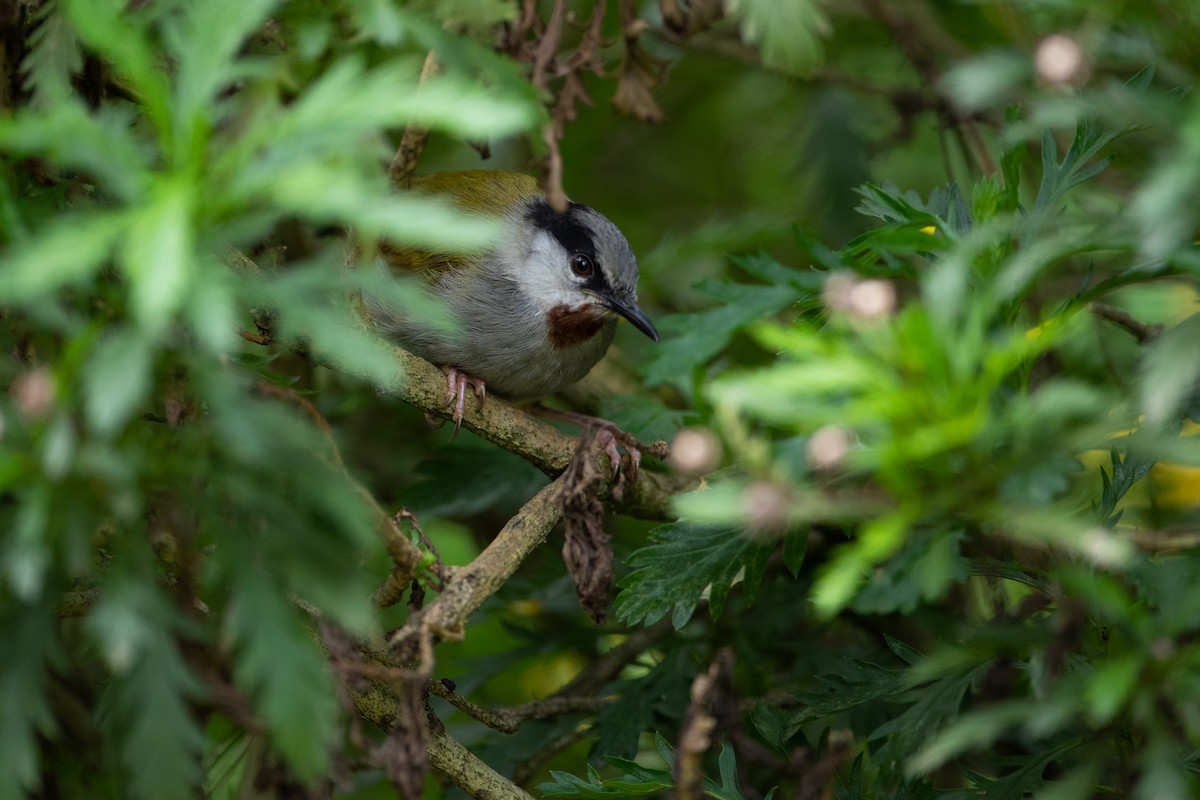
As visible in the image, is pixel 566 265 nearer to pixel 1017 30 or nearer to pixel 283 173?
pixel 1017 30

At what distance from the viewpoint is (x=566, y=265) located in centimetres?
489

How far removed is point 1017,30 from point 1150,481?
234 centimetres

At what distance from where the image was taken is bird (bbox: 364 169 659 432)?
4.56 m

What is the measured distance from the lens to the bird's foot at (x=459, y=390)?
3.45 metres

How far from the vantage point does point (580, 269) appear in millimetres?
4855

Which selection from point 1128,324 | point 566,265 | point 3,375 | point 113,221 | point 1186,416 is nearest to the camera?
point 113,221

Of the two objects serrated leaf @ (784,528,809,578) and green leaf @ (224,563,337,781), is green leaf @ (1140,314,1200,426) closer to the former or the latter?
serrated leaf @ (784,528,809,578)

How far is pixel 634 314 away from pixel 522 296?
0.47 metres

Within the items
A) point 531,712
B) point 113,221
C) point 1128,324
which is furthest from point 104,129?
Result: point 1128,324

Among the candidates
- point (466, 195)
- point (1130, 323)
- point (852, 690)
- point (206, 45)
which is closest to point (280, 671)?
point (206, 45)

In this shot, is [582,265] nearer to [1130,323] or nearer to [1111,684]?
[1130,323]

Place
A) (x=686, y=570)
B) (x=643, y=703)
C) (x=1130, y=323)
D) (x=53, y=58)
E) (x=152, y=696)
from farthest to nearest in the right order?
(x=1130, y=323) → (x=643, y=703) → (x=686, y=570) → (x=53, y=58) → (x=152, y=696)

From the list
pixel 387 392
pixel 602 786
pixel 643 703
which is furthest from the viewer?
pixel 643 703

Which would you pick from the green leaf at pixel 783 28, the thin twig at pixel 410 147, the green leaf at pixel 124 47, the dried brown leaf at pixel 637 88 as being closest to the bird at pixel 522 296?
the dried brown leaf at pixel 637 88
